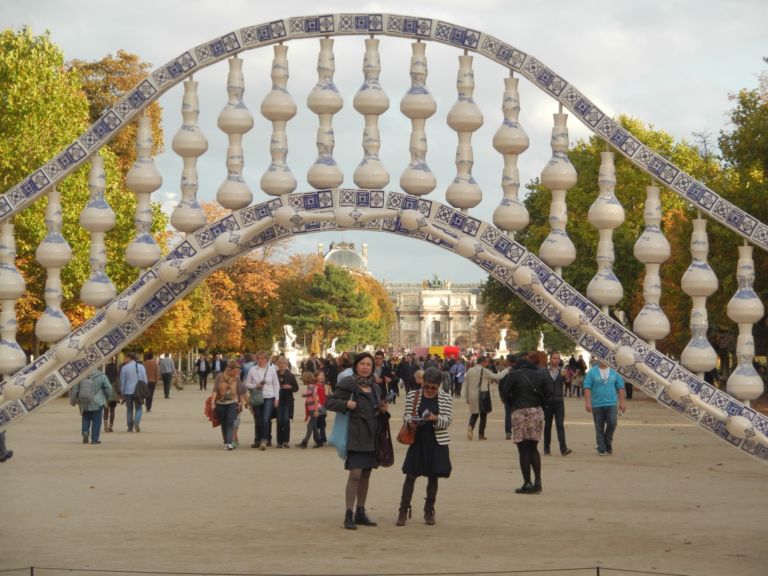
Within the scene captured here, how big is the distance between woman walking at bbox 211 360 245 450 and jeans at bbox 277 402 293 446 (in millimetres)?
816

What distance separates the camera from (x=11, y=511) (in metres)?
16.2

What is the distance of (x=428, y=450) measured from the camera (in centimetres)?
1507

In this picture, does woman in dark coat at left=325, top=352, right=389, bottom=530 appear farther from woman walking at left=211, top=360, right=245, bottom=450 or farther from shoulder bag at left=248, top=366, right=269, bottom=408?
shoulder bag at left=248, top=366, right=269, bottom=408

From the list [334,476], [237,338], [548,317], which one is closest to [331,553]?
[548,317]

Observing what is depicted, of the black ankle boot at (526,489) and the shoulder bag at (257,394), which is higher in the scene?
the shoulder bag at (257,394)

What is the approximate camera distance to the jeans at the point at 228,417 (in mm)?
25812

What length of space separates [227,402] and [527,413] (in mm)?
9185

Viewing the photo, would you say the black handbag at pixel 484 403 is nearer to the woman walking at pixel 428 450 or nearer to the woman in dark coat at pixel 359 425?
the woman walking at pixel 428 450

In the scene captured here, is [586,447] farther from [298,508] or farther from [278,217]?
[278,217]

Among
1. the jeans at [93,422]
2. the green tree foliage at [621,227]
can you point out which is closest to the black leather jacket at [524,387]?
the jeans at [93,422]

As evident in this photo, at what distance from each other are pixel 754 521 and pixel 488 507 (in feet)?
10.0

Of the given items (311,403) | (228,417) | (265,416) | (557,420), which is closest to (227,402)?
(228,417)

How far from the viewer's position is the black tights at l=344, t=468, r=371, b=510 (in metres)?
14.7

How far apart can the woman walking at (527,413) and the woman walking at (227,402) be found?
8.33m
